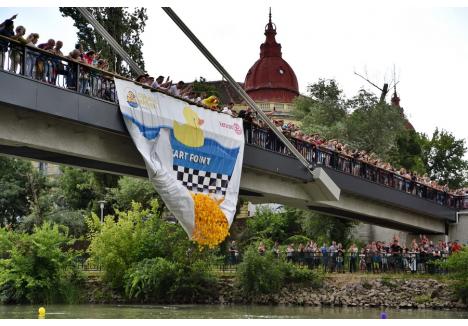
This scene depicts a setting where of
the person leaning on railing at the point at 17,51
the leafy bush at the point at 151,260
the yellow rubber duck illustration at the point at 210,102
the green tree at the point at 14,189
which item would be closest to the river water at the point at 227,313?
the leafy bush at the point at 151,260

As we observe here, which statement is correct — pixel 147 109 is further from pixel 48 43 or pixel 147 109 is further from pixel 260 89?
pixel 260 89

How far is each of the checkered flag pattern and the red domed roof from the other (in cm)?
5892

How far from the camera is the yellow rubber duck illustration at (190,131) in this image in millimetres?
23422

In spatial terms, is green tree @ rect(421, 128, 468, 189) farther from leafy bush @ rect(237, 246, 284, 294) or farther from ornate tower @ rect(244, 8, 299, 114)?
leafy bush @ rect(237, 246, 284, 294)

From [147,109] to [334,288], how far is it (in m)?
16.0

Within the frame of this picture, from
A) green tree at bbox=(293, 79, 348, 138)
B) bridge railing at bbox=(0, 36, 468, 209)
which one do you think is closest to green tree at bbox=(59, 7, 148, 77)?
green tree at bbox=(293, 79, 348, 138)

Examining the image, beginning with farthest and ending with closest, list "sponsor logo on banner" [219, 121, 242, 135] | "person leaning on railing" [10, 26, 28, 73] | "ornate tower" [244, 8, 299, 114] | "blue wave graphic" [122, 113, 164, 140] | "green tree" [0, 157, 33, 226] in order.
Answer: "ornate tower" [244, 8, 299, 114]
"green tree" [0, 157, 33, 226]
"sponsor logo on banner" [219, 121, 242, 135]
"blue wave graphic" [122, 113, 164, 140]
"person leaning on railing" [10, 26, 28, 73]

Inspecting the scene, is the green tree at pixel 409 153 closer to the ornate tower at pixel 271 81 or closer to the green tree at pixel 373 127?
the green tree at pixel 373 127

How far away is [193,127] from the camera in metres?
24.0

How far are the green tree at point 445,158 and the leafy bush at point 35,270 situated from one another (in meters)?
45.9

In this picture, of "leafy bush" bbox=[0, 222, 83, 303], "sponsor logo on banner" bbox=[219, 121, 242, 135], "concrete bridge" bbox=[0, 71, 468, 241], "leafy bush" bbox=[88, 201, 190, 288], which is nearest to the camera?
"concrete bridge" bbox=[0, 71, 468, 241]

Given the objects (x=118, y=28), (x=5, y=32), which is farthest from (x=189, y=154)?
(x=118, y=28)

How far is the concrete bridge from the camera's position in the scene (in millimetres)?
19484

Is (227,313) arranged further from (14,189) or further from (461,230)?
(14,189)
